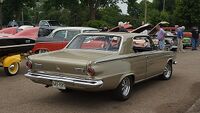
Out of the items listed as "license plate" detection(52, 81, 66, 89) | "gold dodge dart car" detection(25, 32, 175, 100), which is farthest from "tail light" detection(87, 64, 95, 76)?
"license plate" detection(52, 81, 66, 89)

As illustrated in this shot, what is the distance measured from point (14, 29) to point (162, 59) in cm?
1042

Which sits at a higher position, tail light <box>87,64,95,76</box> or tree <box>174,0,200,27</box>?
Answer: tree <box>174,0,200,27</box>

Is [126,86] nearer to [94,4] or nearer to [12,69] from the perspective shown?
[12,69]

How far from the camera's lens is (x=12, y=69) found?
11672mm

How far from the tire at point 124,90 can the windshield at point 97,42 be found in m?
0.73

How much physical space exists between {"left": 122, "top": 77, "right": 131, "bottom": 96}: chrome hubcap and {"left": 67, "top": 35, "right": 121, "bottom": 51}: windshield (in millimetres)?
696

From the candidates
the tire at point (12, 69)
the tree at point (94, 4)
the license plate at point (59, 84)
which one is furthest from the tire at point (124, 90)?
the tree at point (94, 4)

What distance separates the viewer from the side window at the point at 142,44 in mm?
9115

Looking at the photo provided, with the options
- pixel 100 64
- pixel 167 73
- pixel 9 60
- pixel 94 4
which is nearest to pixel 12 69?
pixel 9 60

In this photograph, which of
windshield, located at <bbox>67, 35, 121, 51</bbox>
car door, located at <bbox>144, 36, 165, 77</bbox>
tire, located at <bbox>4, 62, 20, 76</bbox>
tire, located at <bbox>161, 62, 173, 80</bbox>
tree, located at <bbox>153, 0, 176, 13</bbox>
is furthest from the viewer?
tree, located at <bbox>153, 0, 176, 13</bbox>

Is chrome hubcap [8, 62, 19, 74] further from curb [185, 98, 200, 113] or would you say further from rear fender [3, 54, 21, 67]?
curb [185, 98, 200, 113]

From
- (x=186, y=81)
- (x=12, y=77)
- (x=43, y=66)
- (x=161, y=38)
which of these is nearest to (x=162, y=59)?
(x=186, y=81)

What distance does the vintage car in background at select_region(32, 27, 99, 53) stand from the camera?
49.4 feet

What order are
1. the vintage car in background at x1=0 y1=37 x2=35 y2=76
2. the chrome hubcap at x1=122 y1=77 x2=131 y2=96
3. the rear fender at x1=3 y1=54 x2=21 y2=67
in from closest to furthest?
the chrome hubcap at x1=122 y1=77 x2=131 y2=96
the vintage car in background at x1=0 y1=37 x2=35 y2=76
the rear fender at x1=3 y1=54 x2=21 y2=67
